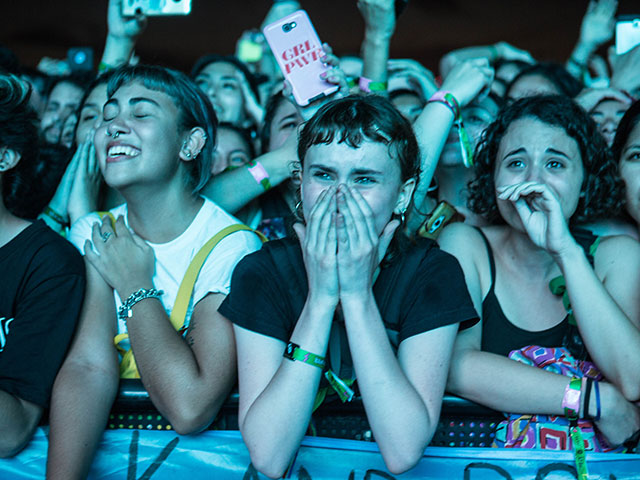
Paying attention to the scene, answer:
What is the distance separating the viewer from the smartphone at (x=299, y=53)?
2330 mm

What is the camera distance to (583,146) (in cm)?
203

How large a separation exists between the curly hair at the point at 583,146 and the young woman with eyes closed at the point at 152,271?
3.02 ft

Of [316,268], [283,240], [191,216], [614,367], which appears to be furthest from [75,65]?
[614,367]

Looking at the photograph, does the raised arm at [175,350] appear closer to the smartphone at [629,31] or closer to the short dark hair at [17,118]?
the short dark hair at [17,118]

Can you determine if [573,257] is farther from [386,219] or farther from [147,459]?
[147,459]

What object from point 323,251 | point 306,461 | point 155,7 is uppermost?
point 155,7

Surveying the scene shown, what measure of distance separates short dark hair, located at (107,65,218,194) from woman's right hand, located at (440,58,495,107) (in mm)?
895

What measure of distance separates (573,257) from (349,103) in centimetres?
72

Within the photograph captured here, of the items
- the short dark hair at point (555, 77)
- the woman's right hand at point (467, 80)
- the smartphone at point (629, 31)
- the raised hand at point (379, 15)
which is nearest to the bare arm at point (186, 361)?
the woman's right hand at point (467, 80)

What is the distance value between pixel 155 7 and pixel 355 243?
1832 millimetres

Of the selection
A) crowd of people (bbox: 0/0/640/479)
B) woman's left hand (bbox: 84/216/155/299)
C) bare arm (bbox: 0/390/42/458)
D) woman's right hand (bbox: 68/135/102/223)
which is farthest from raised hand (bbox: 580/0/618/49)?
bare arm (bbox: 0/390/42/458)

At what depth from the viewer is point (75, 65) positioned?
13.8ft

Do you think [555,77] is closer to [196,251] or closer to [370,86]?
[370,86]

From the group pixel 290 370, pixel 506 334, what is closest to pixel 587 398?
pixel 506 334
